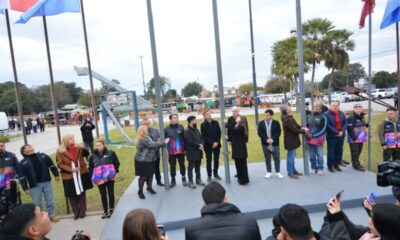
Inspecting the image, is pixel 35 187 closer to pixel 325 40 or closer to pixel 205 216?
pixel 205 216

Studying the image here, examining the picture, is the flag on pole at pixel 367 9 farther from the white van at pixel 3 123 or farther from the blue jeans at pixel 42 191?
the white van at pixel 3 123

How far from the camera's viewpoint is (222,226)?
2.40 metres

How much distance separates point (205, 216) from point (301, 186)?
14.1 feet

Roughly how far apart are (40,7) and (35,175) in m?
3.30

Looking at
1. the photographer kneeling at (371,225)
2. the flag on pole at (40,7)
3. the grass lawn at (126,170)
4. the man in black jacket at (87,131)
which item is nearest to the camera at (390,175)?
the photographer kneeling at (371,225)

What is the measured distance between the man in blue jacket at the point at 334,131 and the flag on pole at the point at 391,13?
2392mm

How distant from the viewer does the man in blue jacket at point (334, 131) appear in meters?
6.88

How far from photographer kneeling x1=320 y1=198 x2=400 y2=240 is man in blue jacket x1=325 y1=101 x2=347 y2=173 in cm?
466

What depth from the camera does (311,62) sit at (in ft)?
81.1

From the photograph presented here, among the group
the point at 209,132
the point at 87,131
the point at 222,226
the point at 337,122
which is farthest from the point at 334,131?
A: the point at 87,131

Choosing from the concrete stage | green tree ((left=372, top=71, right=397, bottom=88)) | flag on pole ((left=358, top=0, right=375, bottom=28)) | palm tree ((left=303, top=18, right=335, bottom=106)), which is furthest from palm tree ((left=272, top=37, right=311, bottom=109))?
green tree ((left=372, top=71, right=397, bottom=88))

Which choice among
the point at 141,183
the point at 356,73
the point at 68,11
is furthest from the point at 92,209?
the point at 356,73

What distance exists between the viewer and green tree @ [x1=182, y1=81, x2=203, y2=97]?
9087cm

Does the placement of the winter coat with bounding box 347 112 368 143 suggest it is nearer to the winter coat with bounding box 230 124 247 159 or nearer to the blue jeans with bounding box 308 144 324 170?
the blue jeans with bounding box 308 144 324 170
